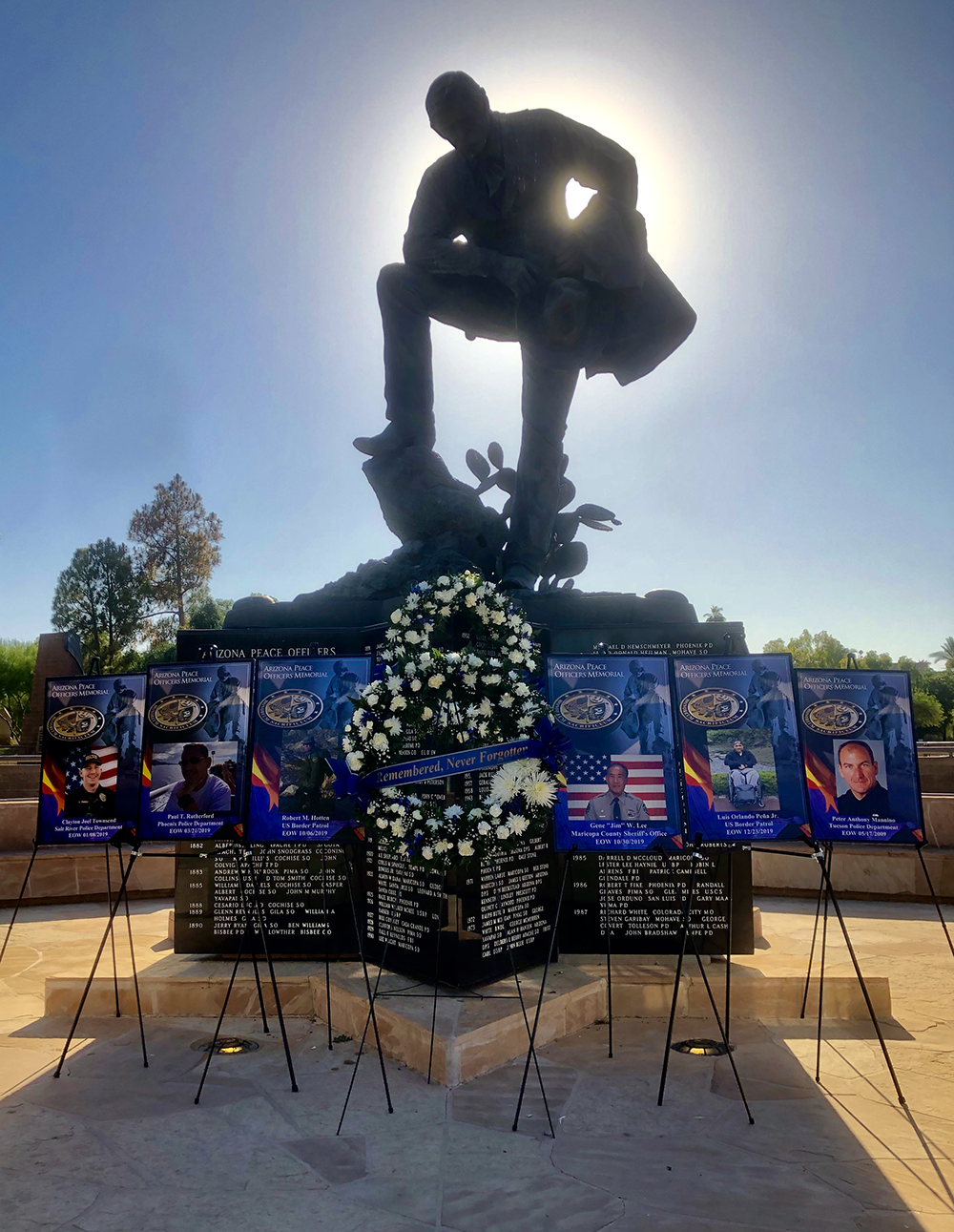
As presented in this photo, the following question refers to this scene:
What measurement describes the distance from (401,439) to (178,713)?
374 cm

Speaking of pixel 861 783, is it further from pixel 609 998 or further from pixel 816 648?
pixel 816 648

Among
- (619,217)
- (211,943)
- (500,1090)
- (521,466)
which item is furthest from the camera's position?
(521,466)

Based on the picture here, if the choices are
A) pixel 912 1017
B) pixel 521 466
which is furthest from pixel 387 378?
pixel 912 1017

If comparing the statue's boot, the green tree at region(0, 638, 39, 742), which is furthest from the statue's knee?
the green tree at region(0, 638, 39, 742)

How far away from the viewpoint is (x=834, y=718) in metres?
5.10

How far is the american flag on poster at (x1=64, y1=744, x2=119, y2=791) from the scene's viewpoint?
560 centimetres

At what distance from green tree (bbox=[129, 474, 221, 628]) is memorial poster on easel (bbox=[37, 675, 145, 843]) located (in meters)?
38.2

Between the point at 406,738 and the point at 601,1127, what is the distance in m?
2.54

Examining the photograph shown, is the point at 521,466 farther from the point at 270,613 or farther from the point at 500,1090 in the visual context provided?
the point at 500,1090

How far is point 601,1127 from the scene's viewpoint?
3865mm

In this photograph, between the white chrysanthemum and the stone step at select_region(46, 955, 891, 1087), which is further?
the stone step at select_region(46, 955, 891, 1087)

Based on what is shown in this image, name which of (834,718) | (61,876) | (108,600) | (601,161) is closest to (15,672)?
(108,600)

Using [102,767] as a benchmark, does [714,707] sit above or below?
above

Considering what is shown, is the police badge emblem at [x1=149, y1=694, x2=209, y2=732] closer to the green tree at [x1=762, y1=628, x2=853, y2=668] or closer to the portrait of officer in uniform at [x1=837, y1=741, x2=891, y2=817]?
the portrait of officer in uniform at [x1=837, y1=741, x2=891, y2=817]
